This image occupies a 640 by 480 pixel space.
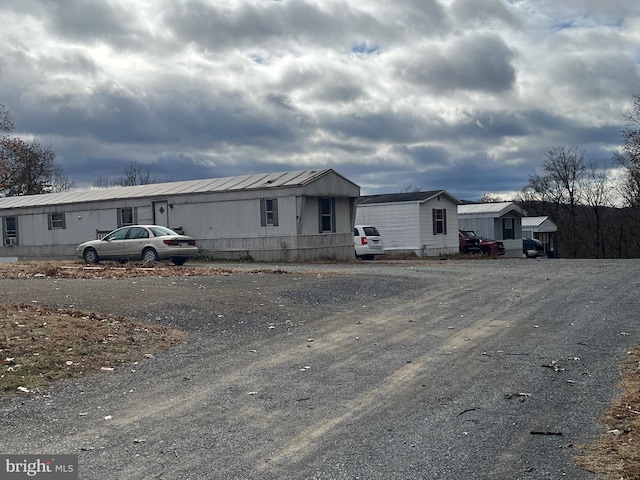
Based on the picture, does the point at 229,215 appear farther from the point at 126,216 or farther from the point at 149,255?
the point at 126,216

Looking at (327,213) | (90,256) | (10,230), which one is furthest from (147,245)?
(10,230)

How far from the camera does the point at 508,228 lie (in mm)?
42375

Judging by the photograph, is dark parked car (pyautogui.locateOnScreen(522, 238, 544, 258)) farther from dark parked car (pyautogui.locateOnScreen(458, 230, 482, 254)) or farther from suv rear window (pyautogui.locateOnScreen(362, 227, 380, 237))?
suv rear window (pyautogui.locateOnScreen(362, 227, 380, 237))

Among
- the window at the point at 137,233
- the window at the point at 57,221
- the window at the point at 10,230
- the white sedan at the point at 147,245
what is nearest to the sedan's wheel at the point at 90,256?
the white sedan at the point at 147,245

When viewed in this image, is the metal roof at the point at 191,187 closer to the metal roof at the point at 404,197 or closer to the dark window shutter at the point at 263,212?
the dark window shutter at the point at 263,212

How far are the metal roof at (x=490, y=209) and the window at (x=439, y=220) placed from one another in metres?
5.71

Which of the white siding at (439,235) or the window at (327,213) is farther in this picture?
the white siding at (439,235)

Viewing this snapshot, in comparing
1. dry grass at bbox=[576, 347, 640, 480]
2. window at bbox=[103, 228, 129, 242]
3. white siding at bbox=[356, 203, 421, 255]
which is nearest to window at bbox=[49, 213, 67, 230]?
window at bbox=[103, 228, 129, 242]

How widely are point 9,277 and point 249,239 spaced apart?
10.3 metres

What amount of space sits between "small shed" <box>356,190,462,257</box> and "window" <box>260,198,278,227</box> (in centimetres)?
995

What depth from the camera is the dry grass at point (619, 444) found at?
16.7 feet

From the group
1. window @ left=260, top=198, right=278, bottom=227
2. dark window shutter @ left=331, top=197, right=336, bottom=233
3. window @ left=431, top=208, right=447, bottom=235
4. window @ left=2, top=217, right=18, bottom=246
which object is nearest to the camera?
window @ left=260, top=198, right=278, bottom=227

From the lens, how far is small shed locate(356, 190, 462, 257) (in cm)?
3428

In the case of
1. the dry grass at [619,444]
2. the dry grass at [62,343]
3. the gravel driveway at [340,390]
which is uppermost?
the dry grass at [62,343]
